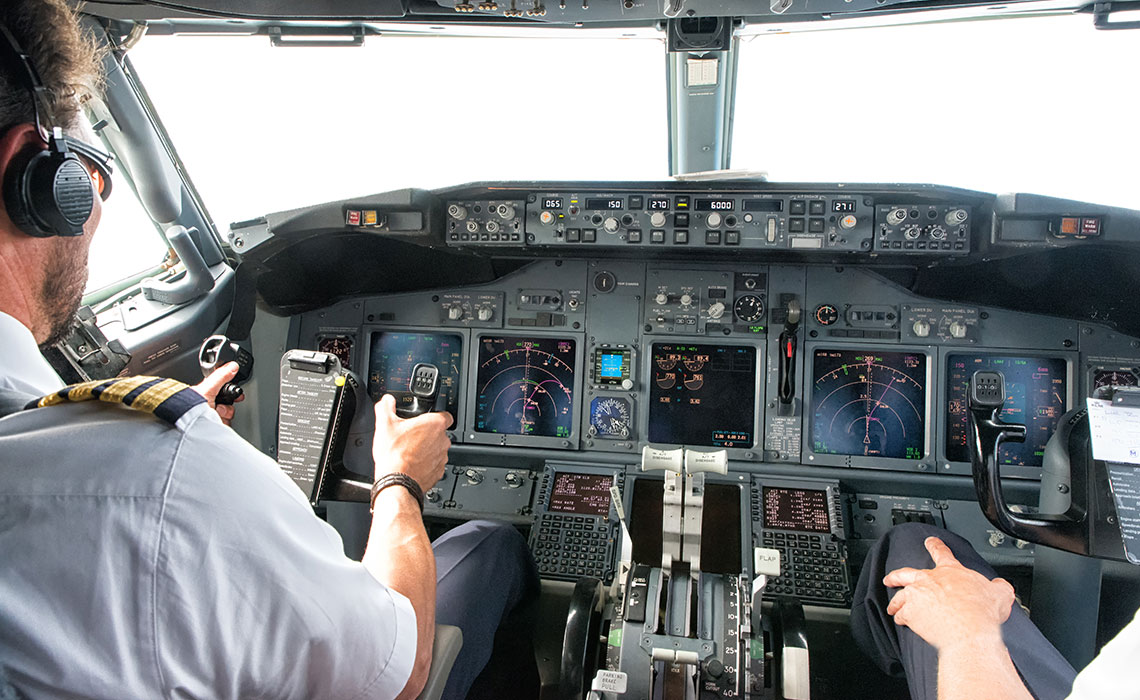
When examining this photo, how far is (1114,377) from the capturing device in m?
2.81

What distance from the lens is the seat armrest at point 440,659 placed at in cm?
126

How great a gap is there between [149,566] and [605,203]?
2.22 meters

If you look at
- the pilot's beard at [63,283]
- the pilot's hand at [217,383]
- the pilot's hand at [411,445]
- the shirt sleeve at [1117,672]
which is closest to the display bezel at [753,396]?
the pilot's hand at [411,445]

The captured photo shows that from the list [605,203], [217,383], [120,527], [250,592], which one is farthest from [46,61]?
[605,203]

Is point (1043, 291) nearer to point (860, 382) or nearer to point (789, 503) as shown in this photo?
point (860, 382)

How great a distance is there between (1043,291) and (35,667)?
3.17 meters

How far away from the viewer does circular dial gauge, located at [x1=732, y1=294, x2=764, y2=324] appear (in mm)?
3020

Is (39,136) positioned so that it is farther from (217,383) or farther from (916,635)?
(916,635)

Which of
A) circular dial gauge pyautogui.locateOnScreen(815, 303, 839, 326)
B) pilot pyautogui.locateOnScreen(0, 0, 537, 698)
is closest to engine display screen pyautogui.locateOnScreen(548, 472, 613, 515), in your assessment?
circular dial gauge pyautogui.locateOnScreen(815, 303, 839, 326)

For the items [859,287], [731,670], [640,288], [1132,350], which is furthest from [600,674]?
[1132,350]

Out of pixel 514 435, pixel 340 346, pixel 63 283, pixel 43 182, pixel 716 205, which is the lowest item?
pixel 514 435

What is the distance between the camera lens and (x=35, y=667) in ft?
2.41

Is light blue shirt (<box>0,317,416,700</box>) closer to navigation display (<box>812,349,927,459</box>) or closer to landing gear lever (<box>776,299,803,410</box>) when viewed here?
landing gear lever (<box>776,299,803,410</box>)

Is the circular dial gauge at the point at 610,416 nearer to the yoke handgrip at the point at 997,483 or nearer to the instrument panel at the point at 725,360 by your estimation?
the instrument panel at the point at 725,360
